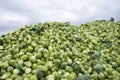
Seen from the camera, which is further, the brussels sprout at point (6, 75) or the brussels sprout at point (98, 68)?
the brussels sprout at point (98, 68)

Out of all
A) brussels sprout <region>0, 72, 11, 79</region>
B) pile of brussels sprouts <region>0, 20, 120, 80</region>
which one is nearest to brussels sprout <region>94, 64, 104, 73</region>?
→ pile of brussels sprouts <region>0, 20, 120, 80</region>

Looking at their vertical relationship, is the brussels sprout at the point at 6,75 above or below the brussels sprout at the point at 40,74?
above

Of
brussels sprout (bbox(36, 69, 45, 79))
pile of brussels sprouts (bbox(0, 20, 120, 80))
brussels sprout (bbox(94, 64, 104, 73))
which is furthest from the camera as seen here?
brussels sprout (bbox(94, 64, 104, 73))

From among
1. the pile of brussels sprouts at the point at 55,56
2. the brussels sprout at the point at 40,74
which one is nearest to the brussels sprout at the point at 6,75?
the pile of brussels sprouts at the point at 55,56

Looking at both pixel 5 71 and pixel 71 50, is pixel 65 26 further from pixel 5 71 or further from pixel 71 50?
pixel 5 71

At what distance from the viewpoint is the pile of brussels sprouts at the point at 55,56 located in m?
5.71

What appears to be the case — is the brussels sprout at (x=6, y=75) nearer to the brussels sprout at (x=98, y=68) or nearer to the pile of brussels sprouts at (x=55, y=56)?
the pile of brussels sprouts at (x=55, y=56)

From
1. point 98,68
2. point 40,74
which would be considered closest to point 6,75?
point 40,74

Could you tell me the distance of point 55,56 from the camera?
626 cm

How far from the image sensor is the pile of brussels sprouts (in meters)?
5.71

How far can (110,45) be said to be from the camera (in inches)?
337

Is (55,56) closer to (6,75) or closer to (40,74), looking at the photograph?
(40,74)

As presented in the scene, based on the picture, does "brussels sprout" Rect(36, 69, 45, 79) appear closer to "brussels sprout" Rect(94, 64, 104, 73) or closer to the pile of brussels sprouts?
the pile of brussels sprouts

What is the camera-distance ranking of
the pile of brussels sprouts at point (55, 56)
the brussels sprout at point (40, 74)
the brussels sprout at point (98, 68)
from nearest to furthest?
the brussels sprout at point (40, 74) → the pile of brussels sprouts at point (55, 56) → the brussels sprout at point (98, 68)
